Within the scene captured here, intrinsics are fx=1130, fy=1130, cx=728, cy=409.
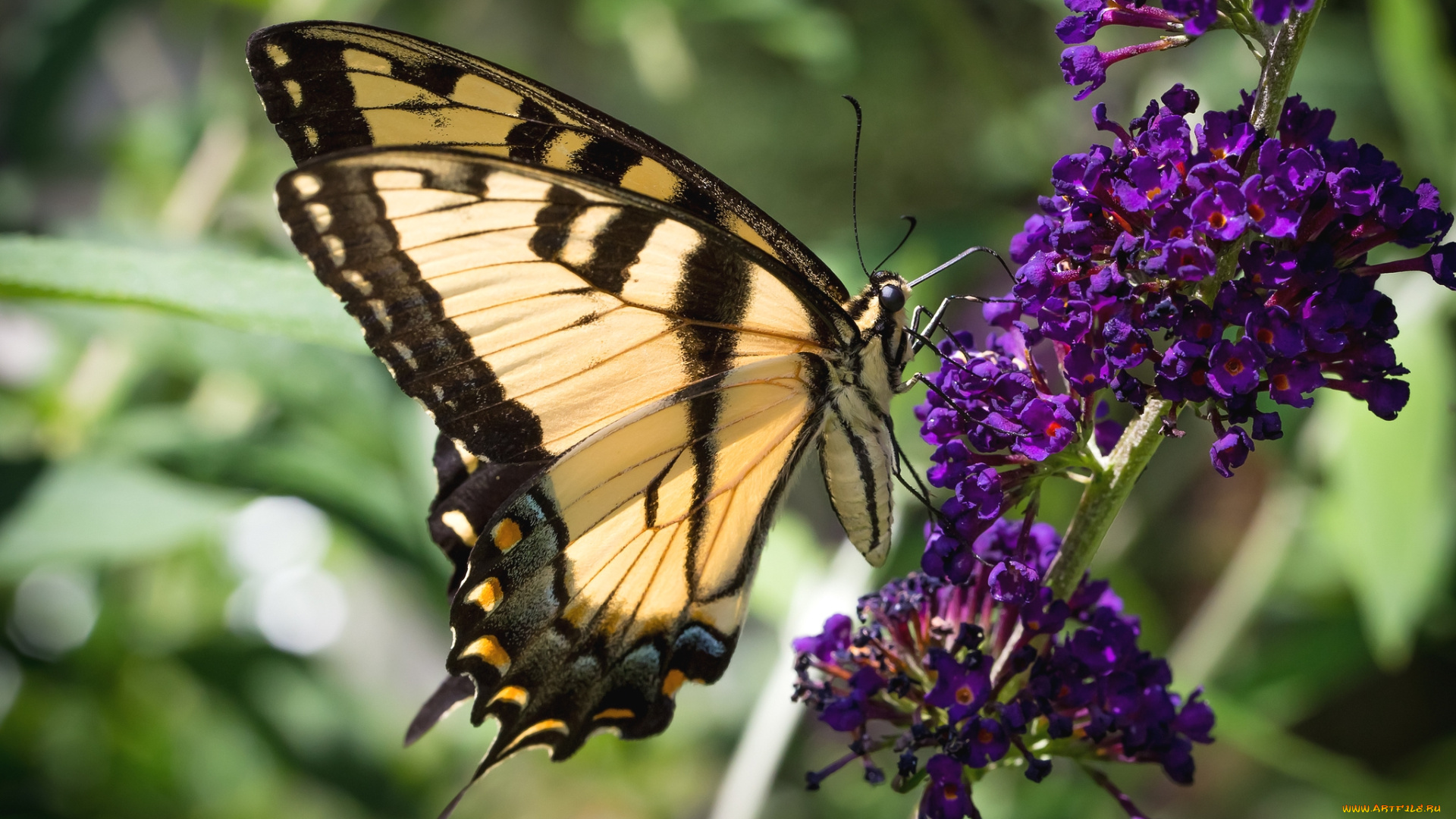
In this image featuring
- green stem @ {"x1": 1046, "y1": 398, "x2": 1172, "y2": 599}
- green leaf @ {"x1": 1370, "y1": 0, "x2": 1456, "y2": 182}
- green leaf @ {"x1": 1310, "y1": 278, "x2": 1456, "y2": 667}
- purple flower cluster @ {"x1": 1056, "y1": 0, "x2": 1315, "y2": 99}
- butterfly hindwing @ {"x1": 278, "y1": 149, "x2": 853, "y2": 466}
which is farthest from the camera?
green leaf @ {"x1": 1370, "y1": 0, "x2": 1456, "y2": 182}

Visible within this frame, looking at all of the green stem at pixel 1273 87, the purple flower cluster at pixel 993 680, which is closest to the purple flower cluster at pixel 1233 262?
the green stem at pixel 1273 87

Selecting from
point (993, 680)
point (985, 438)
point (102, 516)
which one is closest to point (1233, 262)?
point (985, 438)

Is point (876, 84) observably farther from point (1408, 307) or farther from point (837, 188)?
point (1408, 307)

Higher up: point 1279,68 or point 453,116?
point 1279,68

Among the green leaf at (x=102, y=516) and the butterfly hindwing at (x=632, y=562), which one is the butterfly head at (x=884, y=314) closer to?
the butterfly hindwing at (x=632, y=562)

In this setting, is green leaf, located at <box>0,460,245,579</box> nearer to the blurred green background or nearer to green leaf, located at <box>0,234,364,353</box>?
the blurred green background

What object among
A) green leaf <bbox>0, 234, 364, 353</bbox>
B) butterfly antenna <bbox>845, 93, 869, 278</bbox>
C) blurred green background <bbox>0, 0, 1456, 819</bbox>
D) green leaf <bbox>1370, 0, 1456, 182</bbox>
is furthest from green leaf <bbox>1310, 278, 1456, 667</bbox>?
green leaf <bbox>0, 234, 364, 353</bbox>

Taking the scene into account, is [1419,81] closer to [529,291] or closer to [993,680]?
[993,680]
